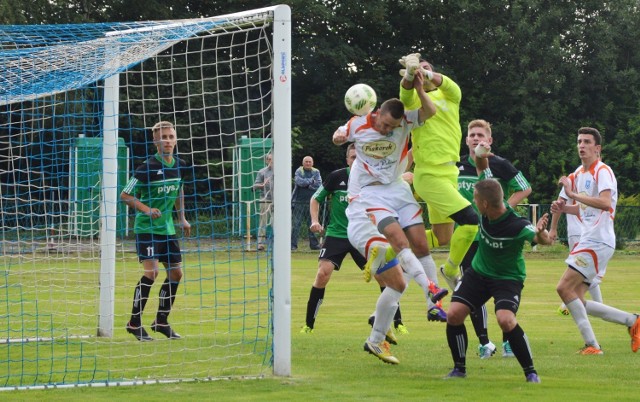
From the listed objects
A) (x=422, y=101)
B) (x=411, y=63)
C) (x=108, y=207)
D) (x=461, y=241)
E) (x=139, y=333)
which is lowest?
(x=139, y=333)

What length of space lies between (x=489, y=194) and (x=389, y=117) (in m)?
1.45

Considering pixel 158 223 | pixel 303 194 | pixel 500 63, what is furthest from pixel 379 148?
pixel 500 63

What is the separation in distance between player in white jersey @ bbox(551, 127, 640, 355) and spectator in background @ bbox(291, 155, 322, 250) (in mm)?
16404

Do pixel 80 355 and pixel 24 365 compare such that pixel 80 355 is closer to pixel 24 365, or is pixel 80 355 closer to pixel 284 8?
pixel 24 365

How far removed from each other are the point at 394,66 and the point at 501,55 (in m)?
4.34

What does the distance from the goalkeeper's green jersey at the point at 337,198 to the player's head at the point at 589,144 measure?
2946 millimetres

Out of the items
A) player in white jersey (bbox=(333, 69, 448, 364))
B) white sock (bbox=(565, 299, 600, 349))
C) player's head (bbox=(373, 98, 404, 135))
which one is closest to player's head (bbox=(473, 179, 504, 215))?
player in white jersey (bbox=(333, 69, 448, 364))

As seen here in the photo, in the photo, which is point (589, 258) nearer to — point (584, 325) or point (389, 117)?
point (584, 325)

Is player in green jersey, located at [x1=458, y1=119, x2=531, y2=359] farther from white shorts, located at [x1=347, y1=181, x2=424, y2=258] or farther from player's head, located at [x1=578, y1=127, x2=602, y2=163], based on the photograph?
player's head, located at [x1=578, y1=127, x2=602, y2=163]

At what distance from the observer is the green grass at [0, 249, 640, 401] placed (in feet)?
27.0

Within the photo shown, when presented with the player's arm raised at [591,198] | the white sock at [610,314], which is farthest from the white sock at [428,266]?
the white sock at [610,314]

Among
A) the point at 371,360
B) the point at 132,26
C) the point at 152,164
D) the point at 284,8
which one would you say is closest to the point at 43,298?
the point at 152,164

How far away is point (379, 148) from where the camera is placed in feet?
32.6

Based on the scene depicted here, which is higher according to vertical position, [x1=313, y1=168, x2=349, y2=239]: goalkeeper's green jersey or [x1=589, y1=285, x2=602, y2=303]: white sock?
[x1=313, y1=168, x2=349, y2=239]: goalkeeper's green jersey
